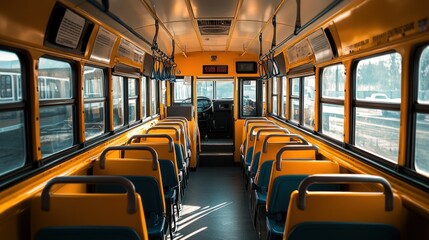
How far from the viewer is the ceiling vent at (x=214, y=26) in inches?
191

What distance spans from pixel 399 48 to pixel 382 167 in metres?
0.86

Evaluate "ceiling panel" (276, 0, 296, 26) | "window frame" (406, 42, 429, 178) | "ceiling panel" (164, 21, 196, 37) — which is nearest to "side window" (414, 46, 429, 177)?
"window frame" (406, 42, 429, 178)

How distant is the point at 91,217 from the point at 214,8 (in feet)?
9.16

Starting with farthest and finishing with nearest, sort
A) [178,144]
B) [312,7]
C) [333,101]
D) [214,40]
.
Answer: [214,40], [178,144], [333,101], [312,7]

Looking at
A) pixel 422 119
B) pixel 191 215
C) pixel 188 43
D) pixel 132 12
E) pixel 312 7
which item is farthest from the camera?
pixel 188 43

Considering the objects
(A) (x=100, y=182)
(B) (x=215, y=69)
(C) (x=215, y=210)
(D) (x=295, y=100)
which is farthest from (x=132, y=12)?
(B) (x=215, y=69)

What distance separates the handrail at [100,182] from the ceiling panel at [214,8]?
2.29 metres

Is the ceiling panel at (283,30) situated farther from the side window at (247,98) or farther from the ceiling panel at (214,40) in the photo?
the side window at (247,98)

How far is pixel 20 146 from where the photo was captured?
2.54 metres

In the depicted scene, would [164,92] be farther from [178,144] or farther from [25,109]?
[25,109]

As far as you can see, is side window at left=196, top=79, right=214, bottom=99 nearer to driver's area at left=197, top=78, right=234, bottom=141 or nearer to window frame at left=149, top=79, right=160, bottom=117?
driver's area at left=197, top=78, right=234, bottom=141

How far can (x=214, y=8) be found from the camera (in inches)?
160

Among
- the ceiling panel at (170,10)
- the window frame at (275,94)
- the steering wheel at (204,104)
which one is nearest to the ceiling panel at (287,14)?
the ceiling panel at (170,10)

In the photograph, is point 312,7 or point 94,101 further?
point 94,101
